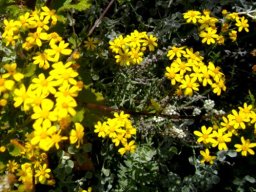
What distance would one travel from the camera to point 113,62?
2.49m

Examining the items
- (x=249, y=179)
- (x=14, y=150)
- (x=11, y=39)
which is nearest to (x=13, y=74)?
(x=11, y=39)

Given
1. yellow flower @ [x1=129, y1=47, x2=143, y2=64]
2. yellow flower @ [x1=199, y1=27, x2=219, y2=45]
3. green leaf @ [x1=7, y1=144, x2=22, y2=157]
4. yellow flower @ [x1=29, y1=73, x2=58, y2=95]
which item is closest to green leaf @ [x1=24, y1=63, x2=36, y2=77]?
yellow flower @ [x1=29, y1=73, x2=58, y2=95]

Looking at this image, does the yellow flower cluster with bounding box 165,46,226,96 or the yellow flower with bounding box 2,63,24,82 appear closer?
the yellow flower with bounding box 2,63,24,82

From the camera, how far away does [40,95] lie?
Result: 1.68 metres

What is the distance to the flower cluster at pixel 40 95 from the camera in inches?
64.4

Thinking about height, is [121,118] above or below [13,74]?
below

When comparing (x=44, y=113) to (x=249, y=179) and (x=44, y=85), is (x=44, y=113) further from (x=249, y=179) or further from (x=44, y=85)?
(x=249, y=179)

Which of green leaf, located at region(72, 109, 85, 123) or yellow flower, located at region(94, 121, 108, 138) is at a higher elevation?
green leaf, located at region(72, 109, 85, 123)

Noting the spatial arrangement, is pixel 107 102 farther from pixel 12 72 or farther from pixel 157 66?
pixel 12 72

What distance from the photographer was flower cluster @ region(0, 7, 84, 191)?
64.4 inches

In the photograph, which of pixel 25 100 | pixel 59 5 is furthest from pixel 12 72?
pixel 59 5

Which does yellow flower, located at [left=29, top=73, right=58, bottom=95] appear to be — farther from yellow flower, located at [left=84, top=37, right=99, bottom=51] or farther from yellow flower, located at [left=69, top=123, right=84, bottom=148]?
yellow flower, located at [left=84, top=37, right=99, bottom=51]

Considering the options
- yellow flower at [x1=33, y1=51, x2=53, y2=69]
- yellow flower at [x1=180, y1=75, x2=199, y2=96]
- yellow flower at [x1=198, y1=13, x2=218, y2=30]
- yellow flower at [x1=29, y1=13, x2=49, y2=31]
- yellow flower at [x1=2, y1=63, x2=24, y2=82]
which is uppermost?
yellow flower at [x1=29, y1=13, x2=49, y2=31]

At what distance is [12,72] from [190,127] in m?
1.42
